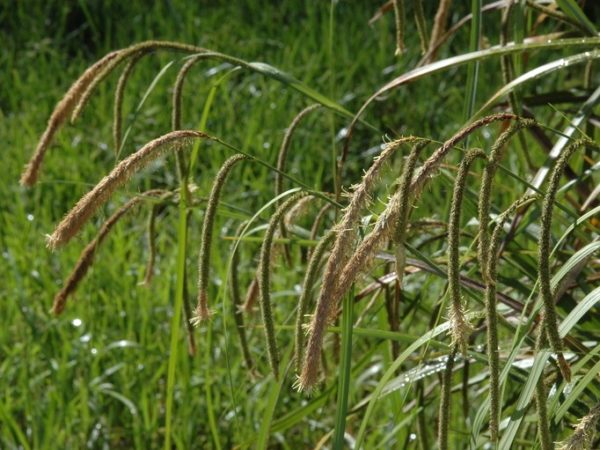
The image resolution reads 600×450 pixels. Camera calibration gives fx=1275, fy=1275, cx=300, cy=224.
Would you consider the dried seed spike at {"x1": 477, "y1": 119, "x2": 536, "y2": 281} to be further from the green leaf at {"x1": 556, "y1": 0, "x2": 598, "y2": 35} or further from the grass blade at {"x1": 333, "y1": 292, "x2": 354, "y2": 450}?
the green leaf at {"x1": 556, "y1": 0, "x2": 598, "y2": 35}

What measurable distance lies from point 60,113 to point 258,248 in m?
1.71

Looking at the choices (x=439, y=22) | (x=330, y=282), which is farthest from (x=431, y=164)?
(x=439, y=22)

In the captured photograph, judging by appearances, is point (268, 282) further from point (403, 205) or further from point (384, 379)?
point (403, 205)

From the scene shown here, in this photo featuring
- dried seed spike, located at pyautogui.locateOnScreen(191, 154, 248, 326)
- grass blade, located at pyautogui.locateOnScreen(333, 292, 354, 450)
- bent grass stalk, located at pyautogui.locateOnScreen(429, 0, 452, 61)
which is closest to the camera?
grass blade, located at pyautogui.locateOnScreen(333, 292, 354, 450)

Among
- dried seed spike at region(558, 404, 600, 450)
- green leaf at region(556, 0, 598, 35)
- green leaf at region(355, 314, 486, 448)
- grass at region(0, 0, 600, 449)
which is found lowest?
grass at region(0, 0, 600, 449)

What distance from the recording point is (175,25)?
4867 mm

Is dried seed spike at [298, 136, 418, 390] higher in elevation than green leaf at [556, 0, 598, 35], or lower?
lower

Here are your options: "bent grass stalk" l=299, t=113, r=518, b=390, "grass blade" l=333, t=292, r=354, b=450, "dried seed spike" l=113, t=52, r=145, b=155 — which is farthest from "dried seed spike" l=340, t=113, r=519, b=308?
"dried seed spike" l=113, t=52, r=145, b=155

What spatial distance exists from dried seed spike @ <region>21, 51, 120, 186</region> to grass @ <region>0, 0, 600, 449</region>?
3.3 inches

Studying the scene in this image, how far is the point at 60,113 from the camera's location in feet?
5.66

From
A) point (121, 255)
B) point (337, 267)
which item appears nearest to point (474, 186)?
point (121, 255)

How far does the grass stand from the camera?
1.77 metres

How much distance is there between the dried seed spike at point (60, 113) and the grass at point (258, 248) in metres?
0.08

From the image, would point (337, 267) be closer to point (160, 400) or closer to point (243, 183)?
point (160, 400)
